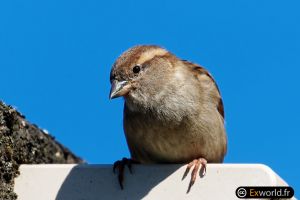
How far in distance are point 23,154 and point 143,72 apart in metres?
0.77

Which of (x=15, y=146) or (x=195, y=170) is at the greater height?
(x=15, y=146)

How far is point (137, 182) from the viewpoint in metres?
3.16

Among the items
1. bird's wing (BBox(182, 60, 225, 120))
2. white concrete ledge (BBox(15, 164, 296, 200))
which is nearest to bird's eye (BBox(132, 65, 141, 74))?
bird's wing (BBox(182, 60, 225, 120))

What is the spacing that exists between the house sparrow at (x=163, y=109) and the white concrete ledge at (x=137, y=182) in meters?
0.23

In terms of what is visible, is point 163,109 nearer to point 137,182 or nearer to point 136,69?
point 136,69

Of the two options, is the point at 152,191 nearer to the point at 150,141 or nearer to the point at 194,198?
the point at 194,198

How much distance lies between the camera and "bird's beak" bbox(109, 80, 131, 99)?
344 cm

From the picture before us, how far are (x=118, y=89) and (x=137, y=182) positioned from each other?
553mm

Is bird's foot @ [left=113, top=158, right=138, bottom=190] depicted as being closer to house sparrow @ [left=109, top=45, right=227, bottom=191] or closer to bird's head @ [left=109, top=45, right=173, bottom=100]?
house sparrow @ [left=109, top=45, right=227, bottom=191]

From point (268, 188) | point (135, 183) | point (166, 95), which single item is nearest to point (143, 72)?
point (166, 95)

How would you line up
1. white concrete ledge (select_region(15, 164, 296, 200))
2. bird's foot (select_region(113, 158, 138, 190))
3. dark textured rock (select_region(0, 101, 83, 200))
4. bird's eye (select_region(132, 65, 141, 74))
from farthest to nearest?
bird's eye (select_region(132, 65, 141, 74))
dark textured rock (select_region(0, 101, 83, 200))
bird's foot (select_region(113, 158, 138, 190))
white concrete ledge (select_region(15, 164, 296, 200))

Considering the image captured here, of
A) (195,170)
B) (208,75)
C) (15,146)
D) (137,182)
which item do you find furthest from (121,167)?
(208,75)

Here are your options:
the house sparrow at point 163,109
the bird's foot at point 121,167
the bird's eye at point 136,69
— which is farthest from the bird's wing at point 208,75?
the bird's foot at point 121,167

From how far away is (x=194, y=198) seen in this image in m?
2.97
